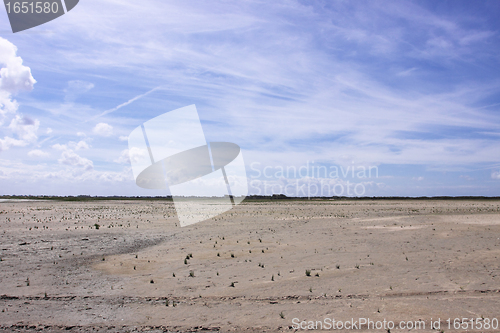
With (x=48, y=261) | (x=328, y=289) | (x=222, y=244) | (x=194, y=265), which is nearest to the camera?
(x=328, y=289)

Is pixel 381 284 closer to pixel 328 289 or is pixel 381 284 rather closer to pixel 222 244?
pixel 328 289

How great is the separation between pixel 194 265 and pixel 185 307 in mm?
5613

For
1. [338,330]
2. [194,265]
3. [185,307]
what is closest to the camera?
[338,330]

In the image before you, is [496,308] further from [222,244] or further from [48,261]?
[48,261]

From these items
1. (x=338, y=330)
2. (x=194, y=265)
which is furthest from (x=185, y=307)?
(x=194, y=265)

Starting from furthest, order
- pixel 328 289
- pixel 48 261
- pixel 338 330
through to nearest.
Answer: pixel 48 261 → pixel 328 289 → pixel 338 330

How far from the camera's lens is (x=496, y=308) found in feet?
28.3

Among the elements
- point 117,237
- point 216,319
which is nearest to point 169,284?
point 216,319

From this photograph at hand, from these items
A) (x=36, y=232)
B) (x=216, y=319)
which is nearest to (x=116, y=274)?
(x=216, y=319)

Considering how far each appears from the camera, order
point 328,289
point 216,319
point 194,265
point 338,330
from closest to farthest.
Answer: point 338,330
point 216,319
point 328,289
point 194,265

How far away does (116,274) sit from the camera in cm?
1349

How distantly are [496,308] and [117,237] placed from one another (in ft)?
75.2

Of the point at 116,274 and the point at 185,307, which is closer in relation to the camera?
the point at 185,307

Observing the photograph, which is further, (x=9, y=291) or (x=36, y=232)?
(x=36, y=232)
